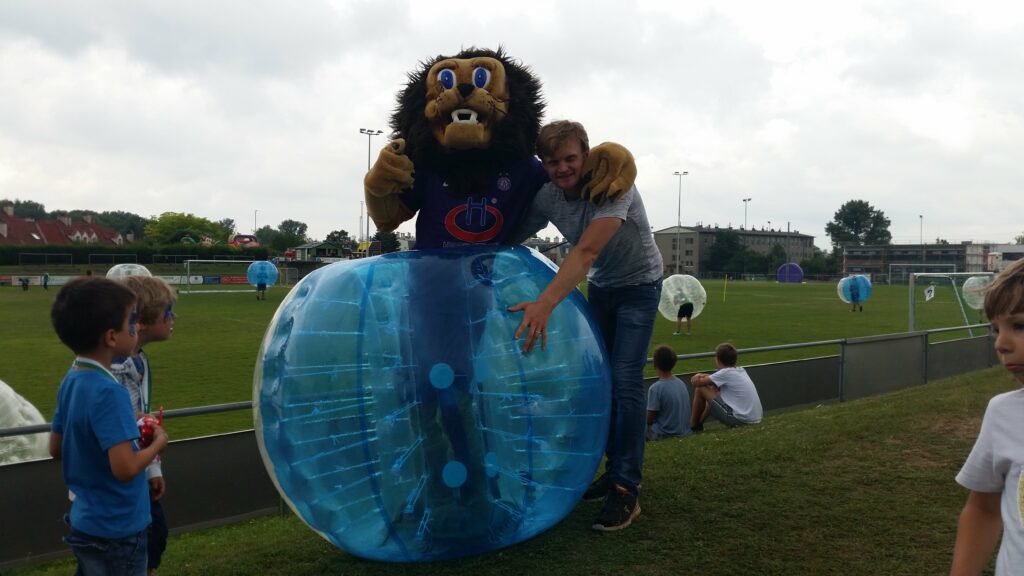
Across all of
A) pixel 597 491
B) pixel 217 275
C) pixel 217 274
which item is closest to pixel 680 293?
pixel 597 491

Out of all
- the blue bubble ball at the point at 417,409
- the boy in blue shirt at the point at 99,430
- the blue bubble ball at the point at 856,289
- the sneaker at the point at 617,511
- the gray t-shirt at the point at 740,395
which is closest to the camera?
the boy in blue shirt at the point at 99,430

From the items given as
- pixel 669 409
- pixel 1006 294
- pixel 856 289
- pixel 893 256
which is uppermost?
pixel 893 256

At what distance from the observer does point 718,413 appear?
6.99 metres

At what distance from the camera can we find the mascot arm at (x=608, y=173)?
11.5 feet

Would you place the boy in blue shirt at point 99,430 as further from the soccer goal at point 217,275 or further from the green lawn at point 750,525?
the soccer goal at point 217,275

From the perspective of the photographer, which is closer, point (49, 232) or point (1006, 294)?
point (1006, 294)

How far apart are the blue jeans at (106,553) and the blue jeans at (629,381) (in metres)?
2.09

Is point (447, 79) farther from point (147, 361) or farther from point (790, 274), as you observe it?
point (790, 274)

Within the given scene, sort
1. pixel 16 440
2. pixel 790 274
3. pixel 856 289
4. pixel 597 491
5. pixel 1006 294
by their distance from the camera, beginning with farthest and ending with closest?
pixel 790 274
pixel 856 289
pixel 16 440
pixel 597 491
pixel 1006 294

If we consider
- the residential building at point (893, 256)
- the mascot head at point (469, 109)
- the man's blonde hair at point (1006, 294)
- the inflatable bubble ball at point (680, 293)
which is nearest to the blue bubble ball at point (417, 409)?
the mascot head at point (469, 109)

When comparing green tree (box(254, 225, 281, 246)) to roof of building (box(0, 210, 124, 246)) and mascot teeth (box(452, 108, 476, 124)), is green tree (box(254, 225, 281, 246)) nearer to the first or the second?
roof of building (box(0, 210, 124, 246))

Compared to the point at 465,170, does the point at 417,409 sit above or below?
below

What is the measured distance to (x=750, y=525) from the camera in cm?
351

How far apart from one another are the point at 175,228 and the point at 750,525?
114463 millimetres
